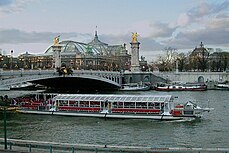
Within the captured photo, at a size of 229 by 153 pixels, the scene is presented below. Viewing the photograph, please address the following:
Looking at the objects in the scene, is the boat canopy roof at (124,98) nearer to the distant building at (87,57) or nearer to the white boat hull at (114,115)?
the white boat hull at (114,115)

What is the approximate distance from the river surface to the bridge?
8.07 meters

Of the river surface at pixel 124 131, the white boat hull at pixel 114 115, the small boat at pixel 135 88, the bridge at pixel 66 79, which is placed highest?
the bridge at pixel 66 79

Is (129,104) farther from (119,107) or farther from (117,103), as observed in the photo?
(117,103)

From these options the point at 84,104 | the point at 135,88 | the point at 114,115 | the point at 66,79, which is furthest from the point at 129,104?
the point at 135,88

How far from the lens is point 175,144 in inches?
869

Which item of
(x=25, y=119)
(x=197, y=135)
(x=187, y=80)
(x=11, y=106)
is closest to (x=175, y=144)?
(x=197, y=135)

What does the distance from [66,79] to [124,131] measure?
107 feet

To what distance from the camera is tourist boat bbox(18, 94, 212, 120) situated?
30.8 meters

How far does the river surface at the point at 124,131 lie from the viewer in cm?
2286

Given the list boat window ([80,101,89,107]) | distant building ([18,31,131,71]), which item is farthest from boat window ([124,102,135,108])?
distant building ([18,31,131,71])

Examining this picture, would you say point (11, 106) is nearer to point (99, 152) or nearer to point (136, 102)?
point (136, 102)

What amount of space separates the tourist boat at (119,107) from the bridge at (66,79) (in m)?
4.87

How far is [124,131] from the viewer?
2616cm

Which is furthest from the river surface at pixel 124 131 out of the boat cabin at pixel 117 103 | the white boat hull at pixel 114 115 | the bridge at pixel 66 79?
the bridge at pixel 66 79
